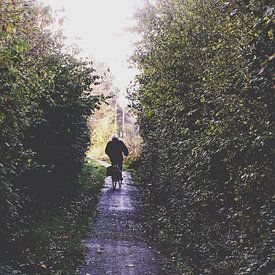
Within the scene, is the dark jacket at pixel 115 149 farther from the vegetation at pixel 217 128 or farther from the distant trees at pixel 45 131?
the vegetation at pixel 217 128

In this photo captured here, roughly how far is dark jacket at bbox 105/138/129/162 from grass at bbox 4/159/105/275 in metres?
5.68

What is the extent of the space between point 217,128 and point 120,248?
3.77 m

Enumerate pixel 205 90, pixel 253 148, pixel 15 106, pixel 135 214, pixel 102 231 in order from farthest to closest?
pixel 135 214
pixel 102 231
pixel 205 90
pixel 15 106
pixel 253 148

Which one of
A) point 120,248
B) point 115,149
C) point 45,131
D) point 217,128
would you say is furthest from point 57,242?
point 115,149

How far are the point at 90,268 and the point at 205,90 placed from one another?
Result: 3.58 m

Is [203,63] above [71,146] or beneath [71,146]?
beneath

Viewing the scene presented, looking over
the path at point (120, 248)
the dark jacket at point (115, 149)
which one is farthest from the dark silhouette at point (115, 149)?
the path at point (120, 248)

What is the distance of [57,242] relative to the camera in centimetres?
916

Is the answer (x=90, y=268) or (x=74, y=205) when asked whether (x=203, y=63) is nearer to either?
(x=90, y=268)

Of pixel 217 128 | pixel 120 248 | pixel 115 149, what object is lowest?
pixel 120 248

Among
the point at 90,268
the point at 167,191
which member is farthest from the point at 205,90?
the point at 167,191

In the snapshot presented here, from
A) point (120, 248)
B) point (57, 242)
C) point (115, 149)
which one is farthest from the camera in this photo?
point (115, 149)

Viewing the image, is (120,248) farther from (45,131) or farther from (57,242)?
(45,131)

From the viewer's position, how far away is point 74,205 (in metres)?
13.4
